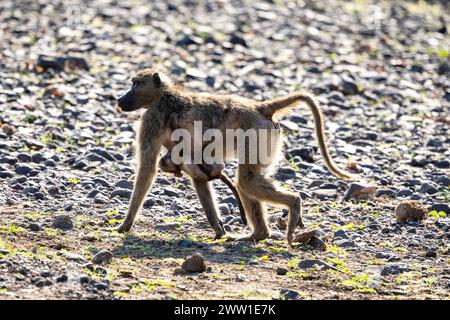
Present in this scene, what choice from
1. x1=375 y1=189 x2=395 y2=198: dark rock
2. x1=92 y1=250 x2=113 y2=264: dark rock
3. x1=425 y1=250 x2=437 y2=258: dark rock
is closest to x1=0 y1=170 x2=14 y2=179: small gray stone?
x1=92 y1=250 x2=113 y2=264: dark rock

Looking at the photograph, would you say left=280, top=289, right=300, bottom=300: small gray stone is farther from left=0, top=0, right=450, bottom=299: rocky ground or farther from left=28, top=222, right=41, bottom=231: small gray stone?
left=28, top=222, right=41, bottom=231: small gray stone

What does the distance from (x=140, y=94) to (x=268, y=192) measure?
1.63 metres

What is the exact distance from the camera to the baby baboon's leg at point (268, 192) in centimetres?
805

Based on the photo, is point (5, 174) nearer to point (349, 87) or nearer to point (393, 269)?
point (393, 269)

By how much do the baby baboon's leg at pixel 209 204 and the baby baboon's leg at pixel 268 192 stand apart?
1.14 feet

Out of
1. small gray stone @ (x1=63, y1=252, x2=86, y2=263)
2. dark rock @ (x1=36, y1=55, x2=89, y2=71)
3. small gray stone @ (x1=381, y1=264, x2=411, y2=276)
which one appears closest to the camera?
small gray stone @ (x1=63, y1=252, x2=86, y2=263)

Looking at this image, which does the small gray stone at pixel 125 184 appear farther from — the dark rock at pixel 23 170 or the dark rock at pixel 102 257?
the dark rock at pixel 102 257

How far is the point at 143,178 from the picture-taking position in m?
8.31

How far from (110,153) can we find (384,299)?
4634 mm

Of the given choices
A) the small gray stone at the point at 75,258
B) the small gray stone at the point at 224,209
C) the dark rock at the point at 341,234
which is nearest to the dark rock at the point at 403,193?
the dark rock at the point at 341,234

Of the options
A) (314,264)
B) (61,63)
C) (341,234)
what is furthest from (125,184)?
(61,63)

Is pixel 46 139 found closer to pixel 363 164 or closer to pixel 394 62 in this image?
pixel 363 164

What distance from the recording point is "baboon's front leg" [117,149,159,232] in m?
8.24
